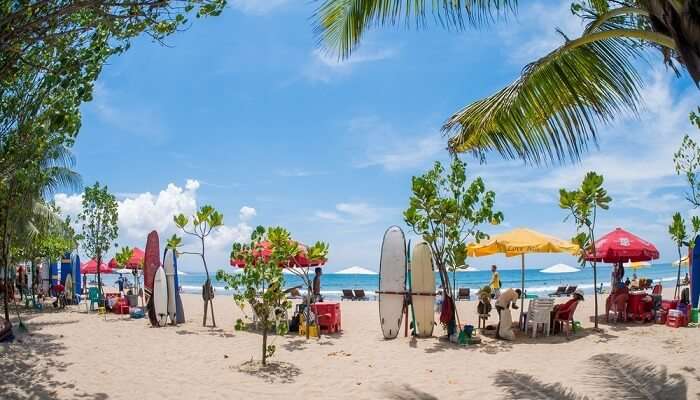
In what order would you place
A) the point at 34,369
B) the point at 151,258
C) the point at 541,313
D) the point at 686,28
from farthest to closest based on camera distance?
the point at 151,258 < the point at 541,313 < the point at 34,369 < the point at 686,28

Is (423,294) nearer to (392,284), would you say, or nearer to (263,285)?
(392,284)

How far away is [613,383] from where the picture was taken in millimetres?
6020

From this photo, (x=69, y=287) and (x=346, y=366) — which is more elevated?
Answer: (x=69, y=287)

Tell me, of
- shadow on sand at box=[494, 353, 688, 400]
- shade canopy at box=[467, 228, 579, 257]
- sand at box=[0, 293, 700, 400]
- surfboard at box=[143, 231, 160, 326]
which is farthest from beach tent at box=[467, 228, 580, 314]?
surfboard at box=[143, 231, 160, 326]

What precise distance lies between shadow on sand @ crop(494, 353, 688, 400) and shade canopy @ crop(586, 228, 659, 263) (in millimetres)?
5211

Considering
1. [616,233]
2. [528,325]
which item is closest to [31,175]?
[528,325]

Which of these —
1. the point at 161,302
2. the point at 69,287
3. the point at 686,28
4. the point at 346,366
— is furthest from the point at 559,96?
the point at 69,287

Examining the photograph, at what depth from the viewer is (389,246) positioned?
11.1 meters

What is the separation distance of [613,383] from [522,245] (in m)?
5.98

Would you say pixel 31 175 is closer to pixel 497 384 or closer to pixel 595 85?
pixel 497 384

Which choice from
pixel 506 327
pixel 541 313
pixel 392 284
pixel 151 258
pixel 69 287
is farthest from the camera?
pixel 69 287

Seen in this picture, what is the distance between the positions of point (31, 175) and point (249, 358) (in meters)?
6.14

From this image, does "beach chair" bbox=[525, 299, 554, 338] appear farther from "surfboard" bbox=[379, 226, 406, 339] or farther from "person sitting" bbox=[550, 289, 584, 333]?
"surfboard" bbox=[379, 226, 406, 339]

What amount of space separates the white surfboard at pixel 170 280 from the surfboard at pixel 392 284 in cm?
545
